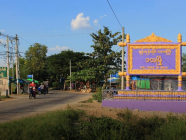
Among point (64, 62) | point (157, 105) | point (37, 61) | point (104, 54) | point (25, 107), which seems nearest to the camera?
point (157, 105)

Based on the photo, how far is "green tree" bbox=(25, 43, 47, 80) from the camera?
63.3 metres

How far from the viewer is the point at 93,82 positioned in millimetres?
Result: 50219

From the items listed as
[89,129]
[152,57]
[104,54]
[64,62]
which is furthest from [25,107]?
[64,62]

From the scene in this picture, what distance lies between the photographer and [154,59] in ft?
59.6

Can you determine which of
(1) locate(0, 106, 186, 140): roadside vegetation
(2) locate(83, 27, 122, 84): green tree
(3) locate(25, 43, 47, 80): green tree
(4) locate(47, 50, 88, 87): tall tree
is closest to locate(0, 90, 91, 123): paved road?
(1) locate(0, 106, 186, 140): roadside vegetation

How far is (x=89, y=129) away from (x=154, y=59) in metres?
10.7

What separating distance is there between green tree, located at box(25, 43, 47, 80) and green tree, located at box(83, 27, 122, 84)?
22781 mm

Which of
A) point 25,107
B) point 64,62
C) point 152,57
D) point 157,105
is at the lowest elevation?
point 25,107

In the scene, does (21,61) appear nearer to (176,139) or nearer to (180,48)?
(180,48)

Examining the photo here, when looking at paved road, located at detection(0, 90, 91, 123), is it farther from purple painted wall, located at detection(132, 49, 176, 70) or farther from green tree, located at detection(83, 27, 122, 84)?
green tree, located at detection(83, 27, 122, 84)

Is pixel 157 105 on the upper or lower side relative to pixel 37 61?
lower

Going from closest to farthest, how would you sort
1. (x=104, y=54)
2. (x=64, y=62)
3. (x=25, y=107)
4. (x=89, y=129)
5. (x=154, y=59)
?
(x=89, y=129) < (x=25, y=107) < (x=154, y=59) < (x=104, y=54) < (x=64, y=62)

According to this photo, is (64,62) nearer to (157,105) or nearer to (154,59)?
(154,59)

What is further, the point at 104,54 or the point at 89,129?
the point at 104,54
